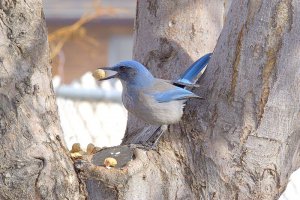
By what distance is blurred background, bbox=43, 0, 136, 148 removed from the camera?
6.71 m

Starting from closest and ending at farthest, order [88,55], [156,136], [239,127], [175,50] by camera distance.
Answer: [239,127], [156,136], [175,50], [88,55]

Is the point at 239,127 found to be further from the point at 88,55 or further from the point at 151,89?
the point at 88,55

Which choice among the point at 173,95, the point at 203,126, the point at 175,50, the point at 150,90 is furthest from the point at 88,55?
the point at 203,126

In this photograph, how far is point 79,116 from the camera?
675 cm

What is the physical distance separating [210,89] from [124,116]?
3.83 m

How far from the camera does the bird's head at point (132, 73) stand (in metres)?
3.15

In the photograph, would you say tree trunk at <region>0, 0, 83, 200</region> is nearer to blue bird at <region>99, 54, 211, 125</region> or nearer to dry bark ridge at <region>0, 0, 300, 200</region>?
dry bark ridge at <region>0, 0, 300, 200</region>

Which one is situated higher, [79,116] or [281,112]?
[281,112]

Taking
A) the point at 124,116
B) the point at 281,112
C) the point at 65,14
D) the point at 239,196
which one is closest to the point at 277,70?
the point at 281,112

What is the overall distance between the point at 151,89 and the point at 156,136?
25 cm

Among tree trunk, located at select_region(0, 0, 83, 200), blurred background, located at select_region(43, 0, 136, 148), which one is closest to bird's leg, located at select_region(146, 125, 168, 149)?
tree trunk, located at select_region(0, 0, 83, 200)

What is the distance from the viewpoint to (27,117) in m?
2.61

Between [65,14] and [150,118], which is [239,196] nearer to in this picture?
[150,118]

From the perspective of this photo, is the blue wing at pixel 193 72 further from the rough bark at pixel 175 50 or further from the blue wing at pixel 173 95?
the rough bark at pixel 175 50
